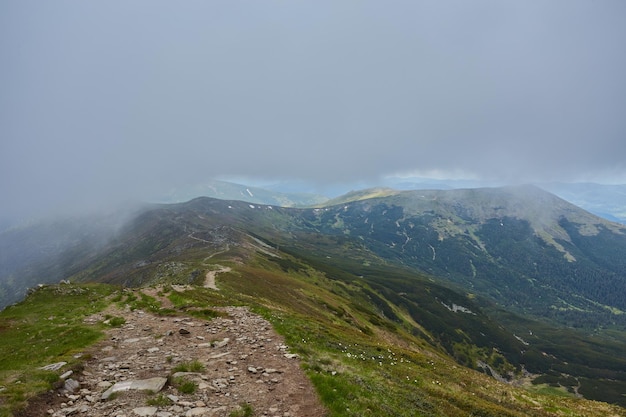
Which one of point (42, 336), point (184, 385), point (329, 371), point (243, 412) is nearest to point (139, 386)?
point (184, 385)

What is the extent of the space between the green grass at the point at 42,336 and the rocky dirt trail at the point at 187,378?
2.86ft

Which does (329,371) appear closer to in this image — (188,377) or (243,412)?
(243,412)

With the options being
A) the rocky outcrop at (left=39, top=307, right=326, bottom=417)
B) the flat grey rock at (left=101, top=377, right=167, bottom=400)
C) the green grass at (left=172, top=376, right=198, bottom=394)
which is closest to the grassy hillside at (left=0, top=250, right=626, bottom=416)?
the rocky outcrop at (left=39, top=307, right=326, bottom=417)

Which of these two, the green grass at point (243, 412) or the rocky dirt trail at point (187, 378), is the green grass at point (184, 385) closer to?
the rocky dirt trail at point (187, 378)

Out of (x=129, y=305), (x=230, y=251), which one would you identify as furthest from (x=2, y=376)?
(x=230, y=251)

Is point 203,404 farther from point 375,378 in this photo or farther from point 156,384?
point 375,378

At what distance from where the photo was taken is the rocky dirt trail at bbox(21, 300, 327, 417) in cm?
1351

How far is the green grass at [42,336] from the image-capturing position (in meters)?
14.4

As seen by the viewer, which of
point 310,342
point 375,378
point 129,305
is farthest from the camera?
point 129,305

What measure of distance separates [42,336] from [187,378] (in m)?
18.6

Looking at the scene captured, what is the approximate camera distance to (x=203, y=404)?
45.6ft

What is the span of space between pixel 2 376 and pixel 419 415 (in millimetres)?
20811

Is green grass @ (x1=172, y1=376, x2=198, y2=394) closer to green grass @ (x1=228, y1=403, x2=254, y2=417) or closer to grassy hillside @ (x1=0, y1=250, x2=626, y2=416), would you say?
green grass @ (x1=228, y1=403, x2=254, y2=417)

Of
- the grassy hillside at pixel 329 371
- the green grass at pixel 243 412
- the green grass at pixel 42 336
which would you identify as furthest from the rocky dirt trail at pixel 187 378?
the grassy hillside at pixel 329 371
